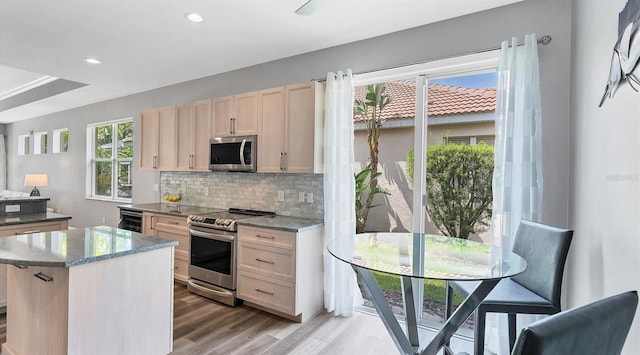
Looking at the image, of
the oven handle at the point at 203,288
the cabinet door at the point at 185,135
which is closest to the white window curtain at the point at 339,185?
the oven handle at the point at 203,288

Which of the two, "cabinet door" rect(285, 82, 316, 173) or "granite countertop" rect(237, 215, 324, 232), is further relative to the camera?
"cabinet door" rect(285, 82, 316, 173)

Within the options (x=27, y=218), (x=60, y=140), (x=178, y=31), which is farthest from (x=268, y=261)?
(x=60, y=140)

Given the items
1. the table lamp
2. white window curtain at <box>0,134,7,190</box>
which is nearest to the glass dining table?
the table lamp

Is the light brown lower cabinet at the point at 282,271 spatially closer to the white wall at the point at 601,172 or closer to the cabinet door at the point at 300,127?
the cabinet door at the point at 300,127

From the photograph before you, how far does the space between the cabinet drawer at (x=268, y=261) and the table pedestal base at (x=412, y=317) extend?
1117mm

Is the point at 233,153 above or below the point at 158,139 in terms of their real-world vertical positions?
below

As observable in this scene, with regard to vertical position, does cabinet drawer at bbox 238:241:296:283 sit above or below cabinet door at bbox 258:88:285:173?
below

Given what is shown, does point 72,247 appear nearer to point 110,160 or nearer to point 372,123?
point 372,123

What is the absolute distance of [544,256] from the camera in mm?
1750

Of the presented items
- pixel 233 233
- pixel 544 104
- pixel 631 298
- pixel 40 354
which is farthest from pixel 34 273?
pixel 544 104

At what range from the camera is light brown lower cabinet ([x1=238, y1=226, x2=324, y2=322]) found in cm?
282

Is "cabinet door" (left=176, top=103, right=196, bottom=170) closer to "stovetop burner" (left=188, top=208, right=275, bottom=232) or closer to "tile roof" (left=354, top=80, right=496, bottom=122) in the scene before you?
"stovetop burner" (left=188, top=208, right=275, bottom=232)

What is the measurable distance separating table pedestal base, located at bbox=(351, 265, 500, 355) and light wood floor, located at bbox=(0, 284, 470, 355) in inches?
26.6

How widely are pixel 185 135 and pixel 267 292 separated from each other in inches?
91.9
